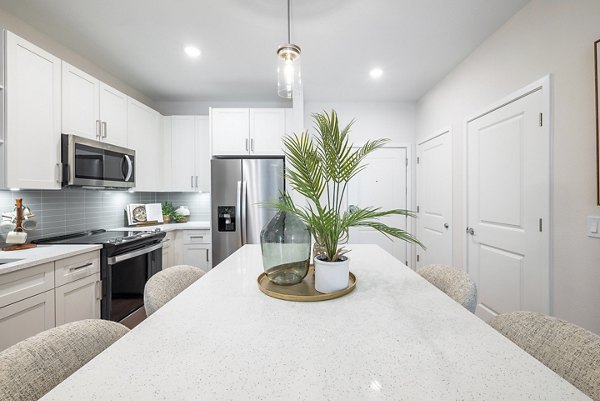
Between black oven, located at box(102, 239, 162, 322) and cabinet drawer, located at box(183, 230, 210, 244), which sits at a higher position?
cabinet drawer, located at box(183, 230, 210, 244)

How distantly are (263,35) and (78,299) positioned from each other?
2.45 m

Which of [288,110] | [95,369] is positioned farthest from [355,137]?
[95,369]

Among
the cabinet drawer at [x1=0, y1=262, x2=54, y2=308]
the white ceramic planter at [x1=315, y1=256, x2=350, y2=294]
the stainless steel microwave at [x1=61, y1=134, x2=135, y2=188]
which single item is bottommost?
the cabinet drawer at [x1=0, y1=262, x2=54, y2=308]

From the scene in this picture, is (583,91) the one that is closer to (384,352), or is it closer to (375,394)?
(384,352)

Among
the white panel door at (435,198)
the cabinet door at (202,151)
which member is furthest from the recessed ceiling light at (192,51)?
the white panel door at (435,198)

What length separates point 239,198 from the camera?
3283mm

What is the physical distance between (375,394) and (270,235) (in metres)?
0.64

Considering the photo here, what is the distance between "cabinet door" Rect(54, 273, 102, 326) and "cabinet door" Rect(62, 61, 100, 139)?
1.18m

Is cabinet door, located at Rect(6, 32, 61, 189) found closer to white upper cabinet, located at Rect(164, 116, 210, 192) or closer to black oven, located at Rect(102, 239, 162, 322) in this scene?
black oven, located at Rect(102, 239, 162, 322)

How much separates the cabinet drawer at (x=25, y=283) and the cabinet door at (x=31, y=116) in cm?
60

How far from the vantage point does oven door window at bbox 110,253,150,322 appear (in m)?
2.22

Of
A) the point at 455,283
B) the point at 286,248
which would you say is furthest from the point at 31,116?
the point at 455,283

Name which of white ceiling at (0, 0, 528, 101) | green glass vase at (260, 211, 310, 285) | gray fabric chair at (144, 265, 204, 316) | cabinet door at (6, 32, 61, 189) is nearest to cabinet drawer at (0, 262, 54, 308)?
cabinet door at (6, 32, 61, 189)

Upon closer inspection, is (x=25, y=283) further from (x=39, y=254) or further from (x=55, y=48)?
(x=55, y=48)
